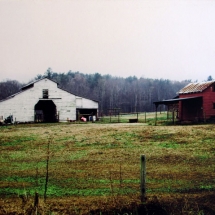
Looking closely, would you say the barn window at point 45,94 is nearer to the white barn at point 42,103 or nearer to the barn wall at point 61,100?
the white barn at point 42,103

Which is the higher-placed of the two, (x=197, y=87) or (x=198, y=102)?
(x=197, y=87)

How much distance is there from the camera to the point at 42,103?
4669cm

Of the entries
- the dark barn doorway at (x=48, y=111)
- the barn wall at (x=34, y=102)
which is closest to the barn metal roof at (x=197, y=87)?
the barn wall at (x=34, y=102)

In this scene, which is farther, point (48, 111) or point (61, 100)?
point (48, 111)

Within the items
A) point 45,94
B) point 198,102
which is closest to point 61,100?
point 45,94

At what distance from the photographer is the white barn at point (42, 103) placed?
3938 cm

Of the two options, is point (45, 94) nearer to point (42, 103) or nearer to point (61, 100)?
point (61, 100)

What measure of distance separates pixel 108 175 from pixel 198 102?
26.6m

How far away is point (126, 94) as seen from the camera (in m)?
114

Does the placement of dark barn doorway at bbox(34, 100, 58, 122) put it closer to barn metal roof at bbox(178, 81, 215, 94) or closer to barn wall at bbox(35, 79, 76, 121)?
barn wall at bbox(35, 79, 76, 121)

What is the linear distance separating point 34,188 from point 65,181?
120 centimetres

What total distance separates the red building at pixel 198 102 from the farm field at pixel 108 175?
44.3ft

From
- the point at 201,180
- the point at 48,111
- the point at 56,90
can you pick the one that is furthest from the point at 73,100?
the point at 201,180

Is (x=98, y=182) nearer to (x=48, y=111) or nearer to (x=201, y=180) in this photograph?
(x=201, y=180)
